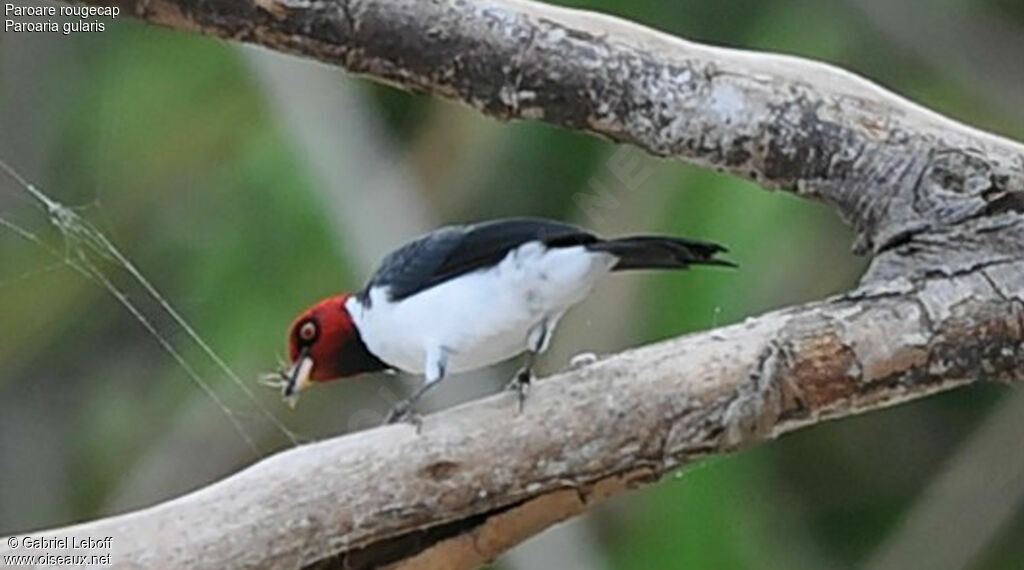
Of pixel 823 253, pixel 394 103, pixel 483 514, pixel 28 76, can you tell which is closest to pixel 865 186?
pixel 483 514

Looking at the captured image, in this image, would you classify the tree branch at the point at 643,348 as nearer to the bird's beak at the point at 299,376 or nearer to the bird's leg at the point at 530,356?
the bird's leg at the point at 530,356

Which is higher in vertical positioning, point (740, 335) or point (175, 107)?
point (740, 335)

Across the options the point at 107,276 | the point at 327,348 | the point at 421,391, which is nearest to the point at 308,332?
the point at 327,348

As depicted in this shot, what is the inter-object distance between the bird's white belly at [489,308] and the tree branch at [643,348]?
0.14ft

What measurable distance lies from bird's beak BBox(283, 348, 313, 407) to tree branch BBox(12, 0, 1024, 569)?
133 mm

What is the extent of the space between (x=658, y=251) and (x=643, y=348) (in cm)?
4

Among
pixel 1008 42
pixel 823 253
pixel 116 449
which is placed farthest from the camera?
pixel 1008 42

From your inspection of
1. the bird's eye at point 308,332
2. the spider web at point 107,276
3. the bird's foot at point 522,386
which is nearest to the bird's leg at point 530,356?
the bird's foot at point 522,386

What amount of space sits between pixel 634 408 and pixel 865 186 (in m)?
0.15

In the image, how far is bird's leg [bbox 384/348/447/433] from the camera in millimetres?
625

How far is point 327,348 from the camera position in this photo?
2.44 feet

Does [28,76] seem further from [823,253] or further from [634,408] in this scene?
[634,408]

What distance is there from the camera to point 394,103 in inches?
58.9

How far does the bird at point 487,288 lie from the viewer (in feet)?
2.10
